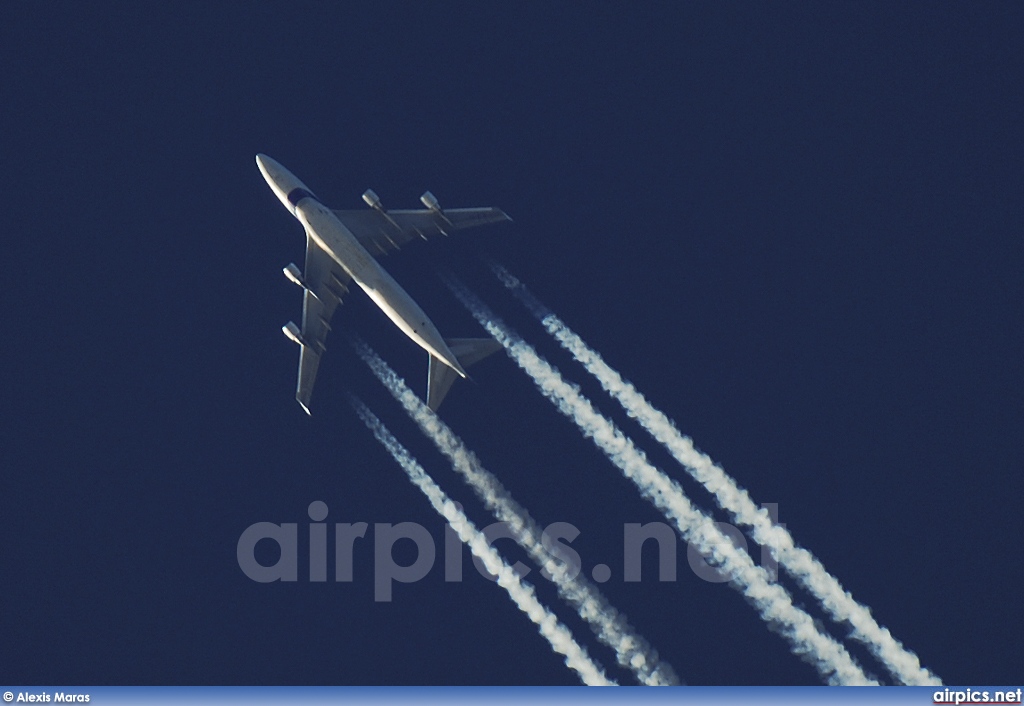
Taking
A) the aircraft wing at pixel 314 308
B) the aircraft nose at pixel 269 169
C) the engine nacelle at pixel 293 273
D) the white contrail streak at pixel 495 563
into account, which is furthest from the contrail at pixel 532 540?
the aircraft nose at pixel 269 169

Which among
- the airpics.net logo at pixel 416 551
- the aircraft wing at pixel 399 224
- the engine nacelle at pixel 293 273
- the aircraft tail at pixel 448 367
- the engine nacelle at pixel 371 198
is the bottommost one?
the airpics.net logo at pixel 416 551

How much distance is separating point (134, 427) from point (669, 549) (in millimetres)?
28708

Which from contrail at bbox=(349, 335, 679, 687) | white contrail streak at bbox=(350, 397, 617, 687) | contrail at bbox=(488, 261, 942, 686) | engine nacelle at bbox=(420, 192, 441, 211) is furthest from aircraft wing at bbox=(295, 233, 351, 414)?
contrail at bbox=(488, 261, 942, 686)

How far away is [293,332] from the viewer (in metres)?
57.8

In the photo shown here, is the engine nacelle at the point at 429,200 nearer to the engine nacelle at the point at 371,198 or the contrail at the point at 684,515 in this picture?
the engine nacelle at the point at 371,198

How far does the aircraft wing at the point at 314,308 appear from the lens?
59031 millimetres

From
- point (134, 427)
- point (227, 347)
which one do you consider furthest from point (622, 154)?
point (134, 427)

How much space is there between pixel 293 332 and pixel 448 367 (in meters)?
8.08

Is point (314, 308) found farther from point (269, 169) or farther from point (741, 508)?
point (741, 508)

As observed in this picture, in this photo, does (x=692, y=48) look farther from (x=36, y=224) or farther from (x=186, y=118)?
(x=36, y=224)

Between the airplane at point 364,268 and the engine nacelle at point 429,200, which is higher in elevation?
the engine nacelle at point 429,200

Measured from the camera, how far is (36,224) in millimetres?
64500

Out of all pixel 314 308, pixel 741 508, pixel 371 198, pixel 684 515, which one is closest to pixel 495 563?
pixel 684 515

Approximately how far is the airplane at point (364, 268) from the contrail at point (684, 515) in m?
2.39
